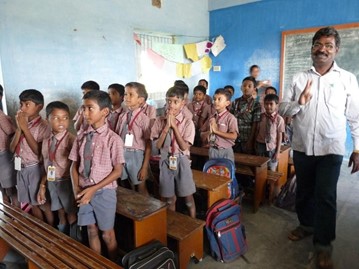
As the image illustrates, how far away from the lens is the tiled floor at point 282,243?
2.08 m

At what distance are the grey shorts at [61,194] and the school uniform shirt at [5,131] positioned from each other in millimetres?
871

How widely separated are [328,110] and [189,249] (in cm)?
137

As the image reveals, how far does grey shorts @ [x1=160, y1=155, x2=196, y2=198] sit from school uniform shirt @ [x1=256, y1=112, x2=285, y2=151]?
1.32 m

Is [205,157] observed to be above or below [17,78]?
below

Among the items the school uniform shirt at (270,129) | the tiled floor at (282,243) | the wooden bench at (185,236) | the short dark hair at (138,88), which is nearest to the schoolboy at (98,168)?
the wooden bench at (185,236)

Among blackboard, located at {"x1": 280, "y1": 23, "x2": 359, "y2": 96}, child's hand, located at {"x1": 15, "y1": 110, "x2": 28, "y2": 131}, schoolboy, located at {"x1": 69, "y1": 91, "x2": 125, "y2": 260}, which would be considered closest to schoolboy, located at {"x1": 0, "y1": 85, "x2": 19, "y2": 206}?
child's hand, located at {"x1": 15, "y1": 110, "x2": 28, "y2": 131}

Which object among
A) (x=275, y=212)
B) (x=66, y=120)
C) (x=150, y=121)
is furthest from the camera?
(x=275, y=212)

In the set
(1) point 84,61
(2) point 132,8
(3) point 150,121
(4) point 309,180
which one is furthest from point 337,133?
(2) point 132,8

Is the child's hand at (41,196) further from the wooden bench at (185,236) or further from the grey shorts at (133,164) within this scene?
the wooden bench at (185,236)

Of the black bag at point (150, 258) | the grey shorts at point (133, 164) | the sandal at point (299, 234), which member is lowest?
the sandal at point (299, 234)

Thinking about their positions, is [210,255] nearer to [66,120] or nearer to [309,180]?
[309,180]

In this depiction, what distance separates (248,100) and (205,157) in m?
0.90

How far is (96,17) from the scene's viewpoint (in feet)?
13.1

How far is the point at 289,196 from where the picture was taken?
2984 millimetres
